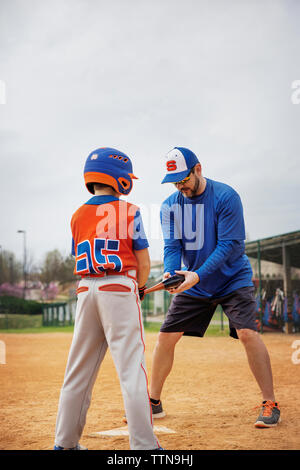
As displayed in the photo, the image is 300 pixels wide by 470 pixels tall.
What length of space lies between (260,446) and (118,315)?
136 cm

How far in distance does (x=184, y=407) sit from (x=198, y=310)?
1.03m

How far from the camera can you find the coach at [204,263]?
3.70 meters

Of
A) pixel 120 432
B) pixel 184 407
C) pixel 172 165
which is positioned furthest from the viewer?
pixel 184 407

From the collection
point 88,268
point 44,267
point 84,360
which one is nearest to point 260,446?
point 84,360

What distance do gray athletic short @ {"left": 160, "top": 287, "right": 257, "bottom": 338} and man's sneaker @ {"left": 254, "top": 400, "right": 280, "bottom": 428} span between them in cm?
61

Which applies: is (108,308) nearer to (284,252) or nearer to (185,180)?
(185,180)

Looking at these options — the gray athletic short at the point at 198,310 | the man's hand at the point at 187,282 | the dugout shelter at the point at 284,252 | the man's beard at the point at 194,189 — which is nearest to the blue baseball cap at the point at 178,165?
the man's beard at the point at 194,189

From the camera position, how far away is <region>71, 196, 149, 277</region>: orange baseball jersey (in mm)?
2695

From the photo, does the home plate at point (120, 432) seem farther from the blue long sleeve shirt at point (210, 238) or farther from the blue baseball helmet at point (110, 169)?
the blue baseball helmet at point (110, 169)

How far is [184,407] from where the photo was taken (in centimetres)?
430

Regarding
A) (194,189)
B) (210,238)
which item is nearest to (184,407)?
(210,238)

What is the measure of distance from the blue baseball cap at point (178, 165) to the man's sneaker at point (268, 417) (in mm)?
1970

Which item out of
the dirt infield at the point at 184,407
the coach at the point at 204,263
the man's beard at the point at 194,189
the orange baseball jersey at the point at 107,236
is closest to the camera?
the orange baseball jersey at the point at 107,236

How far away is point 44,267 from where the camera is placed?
3800 centimetres
